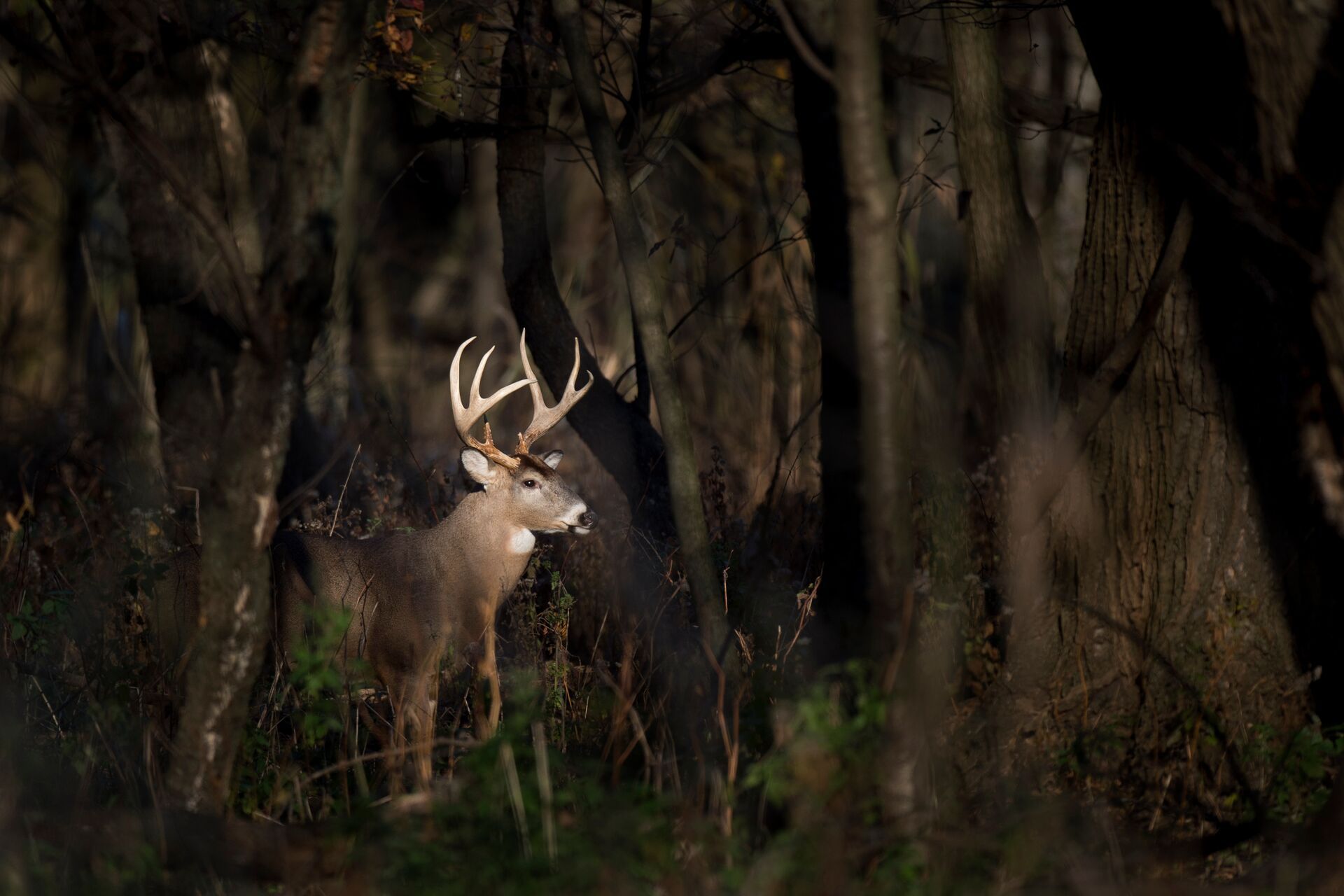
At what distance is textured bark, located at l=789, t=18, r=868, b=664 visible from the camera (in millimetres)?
3779

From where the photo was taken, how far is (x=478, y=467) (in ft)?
23.1

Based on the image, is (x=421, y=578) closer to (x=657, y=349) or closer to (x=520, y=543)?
(x=520, y=543)

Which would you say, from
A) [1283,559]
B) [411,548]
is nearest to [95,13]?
[411,548]

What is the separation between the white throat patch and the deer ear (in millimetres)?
319

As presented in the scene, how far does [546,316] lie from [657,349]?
8.06ft

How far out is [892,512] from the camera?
3354 mm

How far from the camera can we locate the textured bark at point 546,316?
273 inches

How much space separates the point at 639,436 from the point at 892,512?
3801 mm

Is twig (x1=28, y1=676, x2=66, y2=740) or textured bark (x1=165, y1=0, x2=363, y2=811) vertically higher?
textured bark (x1=165, y1=0, x2=363, y2=811)

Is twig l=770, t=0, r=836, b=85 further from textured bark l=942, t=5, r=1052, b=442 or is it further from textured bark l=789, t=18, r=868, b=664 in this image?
textured bark l=942, t=5, r=1052, b=442

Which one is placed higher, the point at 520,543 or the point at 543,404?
the point at 543,404

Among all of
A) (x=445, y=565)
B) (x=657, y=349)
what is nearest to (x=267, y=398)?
(x=657, y=349)

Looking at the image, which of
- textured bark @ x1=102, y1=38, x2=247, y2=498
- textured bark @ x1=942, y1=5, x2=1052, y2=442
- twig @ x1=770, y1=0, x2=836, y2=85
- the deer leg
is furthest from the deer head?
twig @ x1=770, y1=0, x2=836, y2=85

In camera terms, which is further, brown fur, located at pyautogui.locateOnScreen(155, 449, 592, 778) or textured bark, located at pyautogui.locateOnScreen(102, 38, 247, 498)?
textured bark, located at pyautogui.locateOnScreen(102, 38, 247, 498)
